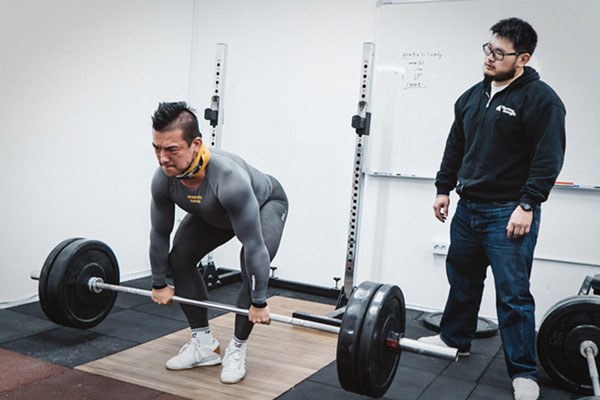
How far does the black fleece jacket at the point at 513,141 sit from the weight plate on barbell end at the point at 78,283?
160 cm

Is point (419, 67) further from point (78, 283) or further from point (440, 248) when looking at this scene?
point (78, 283)

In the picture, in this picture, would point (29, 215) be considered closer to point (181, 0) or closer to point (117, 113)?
point (117, 113)

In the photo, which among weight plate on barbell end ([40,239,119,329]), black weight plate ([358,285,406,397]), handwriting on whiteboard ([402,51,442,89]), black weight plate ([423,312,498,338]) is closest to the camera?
black weight plate ([358,285,406,397])

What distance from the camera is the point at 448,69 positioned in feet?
11.3

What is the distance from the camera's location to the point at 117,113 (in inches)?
147

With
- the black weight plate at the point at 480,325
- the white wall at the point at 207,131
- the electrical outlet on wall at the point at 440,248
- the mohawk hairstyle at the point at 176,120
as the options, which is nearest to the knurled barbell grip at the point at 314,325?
the mohawk hairstyle at the point at 176,120

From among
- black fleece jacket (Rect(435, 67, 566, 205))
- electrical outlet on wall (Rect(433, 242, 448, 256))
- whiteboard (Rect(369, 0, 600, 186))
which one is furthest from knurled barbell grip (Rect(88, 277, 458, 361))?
whiteboard (Rect(369, 0, 600, 186))

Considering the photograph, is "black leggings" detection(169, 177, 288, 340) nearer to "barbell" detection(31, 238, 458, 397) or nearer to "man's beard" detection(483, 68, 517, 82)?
"barbell" detection(31, 238, 458, 397)

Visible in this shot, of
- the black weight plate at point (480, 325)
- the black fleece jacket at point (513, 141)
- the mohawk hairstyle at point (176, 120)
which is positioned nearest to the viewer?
the mohawk hairstyle at point (176, 120)

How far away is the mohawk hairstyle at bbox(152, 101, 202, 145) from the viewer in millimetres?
1970

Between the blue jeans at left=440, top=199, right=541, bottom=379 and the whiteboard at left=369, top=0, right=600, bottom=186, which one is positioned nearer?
the blue jeans at left=440, top=199, right=541, bottom=379

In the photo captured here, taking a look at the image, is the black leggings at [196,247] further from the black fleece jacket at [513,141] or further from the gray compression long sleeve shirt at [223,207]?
the black fleece jacket at [513,141]

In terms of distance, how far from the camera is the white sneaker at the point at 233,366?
232 centimetres

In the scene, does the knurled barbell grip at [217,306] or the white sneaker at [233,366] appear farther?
the white sneaker at [233,366]
